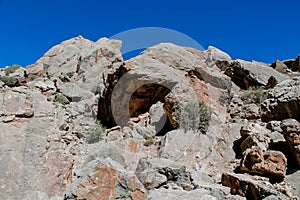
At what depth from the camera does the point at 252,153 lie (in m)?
6.93

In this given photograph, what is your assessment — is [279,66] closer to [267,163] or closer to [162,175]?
[267,163]

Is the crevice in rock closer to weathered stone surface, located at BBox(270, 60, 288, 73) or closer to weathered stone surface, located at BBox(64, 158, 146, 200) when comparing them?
weathered stone surface, located at BBox(64, 158, 146, 200)

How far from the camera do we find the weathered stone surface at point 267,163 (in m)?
6.48

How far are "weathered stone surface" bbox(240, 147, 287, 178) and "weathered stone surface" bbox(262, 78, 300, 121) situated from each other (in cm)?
237

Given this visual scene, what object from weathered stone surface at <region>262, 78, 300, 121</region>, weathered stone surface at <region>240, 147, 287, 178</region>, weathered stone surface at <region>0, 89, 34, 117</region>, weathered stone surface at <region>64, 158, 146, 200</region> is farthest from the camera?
weathered stone surface at <region>262, 78, 300, 121</region>

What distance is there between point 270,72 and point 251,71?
3.48 ft

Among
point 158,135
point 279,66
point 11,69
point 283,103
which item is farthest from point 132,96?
point 11,69

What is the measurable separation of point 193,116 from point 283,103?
2888 mm

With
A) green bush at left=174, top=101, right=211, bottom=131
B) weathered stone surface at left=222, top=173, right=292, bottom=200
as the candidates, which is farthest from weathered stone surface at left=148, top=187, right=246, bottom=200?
green bush at left=174, top=101, right=211, bottom=131

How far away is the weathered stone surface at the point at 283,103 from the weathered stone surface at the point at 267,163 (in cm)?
237

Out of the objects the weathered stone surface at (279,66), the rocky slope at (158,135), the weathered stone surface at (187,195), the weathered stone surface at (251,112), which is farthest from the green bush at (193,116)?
the weathered stone surface at (279,66)

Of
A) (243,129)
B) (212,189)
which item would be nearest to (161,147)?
(243,129)

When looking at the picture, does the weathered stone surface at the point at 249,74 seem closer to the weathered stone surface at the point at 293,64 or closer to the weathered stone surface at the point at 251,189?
the weathered stone surface at the point at 293,64

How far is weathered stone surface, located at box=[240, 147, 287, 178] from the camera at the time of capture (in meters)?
6.48
